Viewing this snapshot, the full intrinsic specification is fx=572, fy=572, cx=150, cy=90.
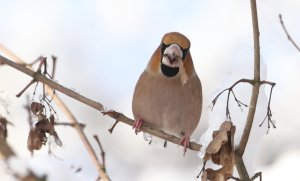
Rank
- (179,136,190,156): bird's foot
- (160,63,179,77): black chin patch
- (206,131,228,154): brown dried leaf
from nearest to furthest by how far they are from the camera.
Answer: (206,131,228,154): brown dried leaf → (179,136,190,156): bird's foot → (160,63,179,77): black chin patch

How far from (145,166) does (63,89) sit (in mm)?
2588

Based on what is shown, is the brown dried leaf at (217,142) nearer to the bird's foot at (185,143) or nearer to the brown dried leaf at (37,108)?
the bird's foot at (185,143)

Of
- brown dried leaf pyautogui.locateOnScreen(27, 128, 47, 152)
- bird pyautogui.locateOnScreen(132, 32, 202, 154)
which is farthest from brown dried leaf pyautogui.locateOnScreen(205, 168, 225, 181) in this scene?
bird pyautogui.locateOnScreen(132, 32, 202, 154)

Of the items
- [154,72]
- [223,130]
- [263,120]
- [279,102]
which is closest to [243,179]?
[223,130]

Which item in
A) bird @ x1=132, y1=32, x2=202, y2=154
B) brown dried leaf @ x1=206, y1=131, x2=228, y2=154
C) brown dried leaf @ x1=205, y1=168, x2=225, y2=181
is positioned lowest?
brown dried leaf @ x1=205, y1=168, x2=225, y2=181

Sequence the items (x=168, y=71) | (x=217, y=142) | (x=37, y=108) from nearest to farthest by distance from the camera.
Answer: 1. (x=217, y=142)
2. (x=37, y=108)
3. (x=168, y=71)

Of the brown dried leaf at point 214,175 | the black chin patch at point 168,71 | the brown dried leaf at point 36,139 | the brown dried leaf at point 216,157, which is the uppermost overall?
the black chin patch at point 168,71

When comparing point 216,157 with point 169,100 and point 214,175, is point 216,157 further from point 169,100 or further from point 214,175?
point 169,100

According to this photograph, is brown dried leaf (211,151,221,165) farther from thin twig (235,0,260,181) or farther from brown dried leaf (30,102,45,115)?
brown dried leaf (30,102,45,115)

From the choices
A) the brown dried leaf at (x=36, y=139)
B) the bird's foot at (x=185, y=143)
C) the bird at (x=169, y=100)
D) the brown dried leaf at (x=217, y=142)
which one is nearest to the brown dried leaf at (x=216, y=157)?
the brown dried leaf at (x=217, y=142)

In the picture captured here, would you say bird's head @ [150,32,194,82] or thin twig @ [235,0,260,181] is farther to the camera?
bird's head @ [150,32,194,82]

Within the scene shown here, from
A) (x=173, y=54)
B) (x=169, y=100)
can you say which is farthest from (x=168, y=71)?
(x=173, y=54)

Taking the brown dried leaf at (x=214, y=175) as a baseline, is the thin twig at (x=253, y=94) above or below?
above

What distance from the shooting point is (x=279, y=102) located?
143 inches
